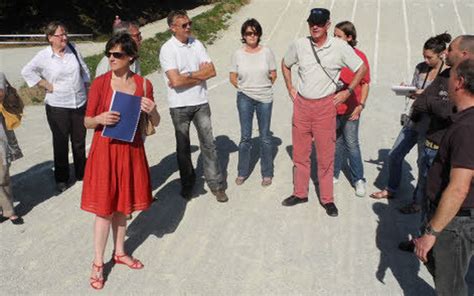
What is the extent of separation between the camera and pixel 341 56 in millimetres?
4914

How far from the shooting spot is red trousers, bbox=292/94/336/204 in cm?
503

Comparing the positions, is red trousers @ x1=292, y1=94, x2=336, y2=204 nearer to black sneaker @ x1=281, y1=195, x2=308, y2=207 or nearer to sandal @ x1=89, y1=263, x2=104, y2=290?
black sneaker @ x1=281, y1=195, x2=308, y2=207

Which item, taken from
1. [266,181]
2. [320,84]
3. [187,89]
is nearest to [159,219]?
[187,89]

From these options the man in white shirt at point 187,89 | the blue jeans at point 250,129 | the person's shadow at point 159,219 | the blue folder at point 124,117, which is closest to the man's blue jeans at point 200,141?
the man in white shirt at point 187,89

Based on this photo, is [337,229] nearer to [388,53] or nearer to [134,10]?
[388,53]

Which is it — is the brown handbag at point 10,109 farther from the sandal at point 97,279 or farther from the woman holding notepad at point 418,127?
the woman holding notepad at point 418,127

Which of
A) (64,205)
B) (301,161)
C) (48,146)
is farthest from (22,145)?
(301,161)

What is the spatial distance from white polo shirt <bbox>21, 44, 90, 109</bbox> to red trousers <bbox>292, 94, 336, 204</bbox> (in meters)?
2.59

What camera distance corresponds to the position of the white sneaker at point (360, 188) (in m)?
5.87

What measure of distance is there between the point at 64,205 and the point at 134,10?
19976 mm

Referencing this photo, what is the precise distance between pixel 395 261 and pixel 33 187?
4.36 meters

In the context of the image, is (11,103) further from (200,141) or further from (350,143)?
(350,143)

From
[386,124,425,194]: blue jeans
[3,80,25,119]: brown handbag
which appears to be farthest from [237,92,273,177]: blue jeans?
[3,80,25,119]: brown handbag

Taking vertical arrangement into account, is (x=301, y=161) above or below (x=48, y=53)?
below
